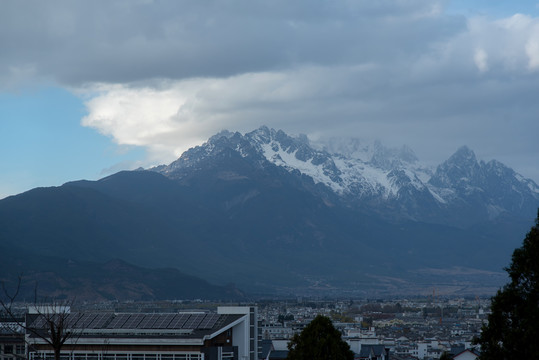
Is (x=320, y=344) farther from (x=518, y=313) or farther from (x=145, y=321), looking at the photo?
(x=145, y=321)

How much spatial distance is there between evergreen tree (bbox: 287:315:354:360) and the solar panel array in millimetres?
27463

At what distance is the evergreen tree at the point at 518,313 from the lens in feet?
123

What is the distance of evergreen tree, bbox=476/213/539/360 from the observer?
37500mm

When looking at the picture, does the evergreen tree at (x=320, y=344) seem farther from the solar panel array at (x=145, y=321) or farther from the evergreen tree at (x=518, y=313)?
the solar panel array at (x=145, y=321)

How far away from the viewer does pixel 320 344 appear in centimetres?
5334

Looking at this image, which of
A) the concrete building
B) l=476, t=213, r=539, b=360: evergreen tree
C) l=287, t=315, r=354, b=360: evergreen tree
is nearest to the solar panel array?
the concrete building

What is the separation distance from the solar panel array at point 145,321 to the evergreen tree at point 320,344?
90.1ft

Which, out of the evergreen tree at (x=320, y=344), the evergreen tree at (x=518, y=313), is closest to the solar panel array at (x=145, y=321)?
the evergreen tree at (x=320, y=344)

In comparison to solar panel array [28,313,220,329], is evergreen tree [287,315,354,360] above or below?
below

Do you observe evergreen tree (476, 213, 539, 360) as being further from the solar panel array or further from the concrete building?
the solar panel array

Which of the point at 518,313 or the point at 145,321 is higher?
the point at 145,321

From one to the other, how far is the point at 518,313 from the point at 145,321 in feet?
162

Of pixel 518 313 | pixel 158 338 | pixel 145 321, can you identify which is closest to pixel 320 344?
pixel 518 313

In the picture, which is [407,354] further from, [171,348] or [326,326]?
[326,326]
